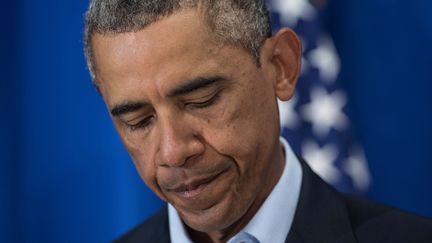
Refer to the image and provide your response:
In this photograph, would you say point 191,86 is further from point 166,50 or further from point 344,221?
point 344,221

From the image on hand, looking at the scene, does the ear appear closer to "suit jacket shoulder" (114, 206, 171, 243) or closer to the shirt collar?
the shirt collar

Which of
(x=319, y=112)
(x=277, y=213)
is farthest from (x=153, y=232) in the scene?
(x=319, y=112)

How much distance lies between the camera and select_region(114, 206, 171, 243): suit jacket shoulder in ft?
5.82

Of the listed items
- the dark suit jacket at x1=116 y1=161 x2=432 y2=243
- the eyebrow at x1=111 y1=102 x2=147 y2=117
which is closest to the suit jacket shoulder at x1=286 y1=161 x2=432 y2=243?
the dark suit jacket at x1=116 y1=161 x2=432 y2=243

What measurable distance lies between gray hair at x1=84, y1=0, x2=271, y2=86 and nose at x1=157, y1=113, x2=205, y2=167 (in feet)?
0.53

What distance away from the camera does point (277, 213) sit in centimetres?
156

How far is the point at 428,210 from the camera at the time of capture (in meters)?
2.44

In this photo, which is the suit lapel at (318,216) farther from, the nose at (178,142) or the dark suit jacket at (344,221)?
the nose at (178,142)

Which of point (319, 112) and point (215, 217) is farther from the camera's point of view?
point (319, 112)

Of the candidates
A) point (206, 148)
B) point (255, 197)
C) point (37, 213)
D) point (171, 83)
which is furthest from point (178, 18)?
point (37, 213)

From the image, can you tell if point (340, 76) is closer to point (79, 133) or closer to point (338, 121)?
point (338, 121)

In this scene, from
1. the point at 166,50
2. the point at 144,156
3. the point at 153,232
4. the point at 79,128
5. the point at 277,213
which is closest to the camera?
the point at 166,50

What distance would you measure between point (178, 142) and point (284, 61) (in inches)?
11.9

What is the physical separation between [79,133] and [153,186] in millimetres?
987
